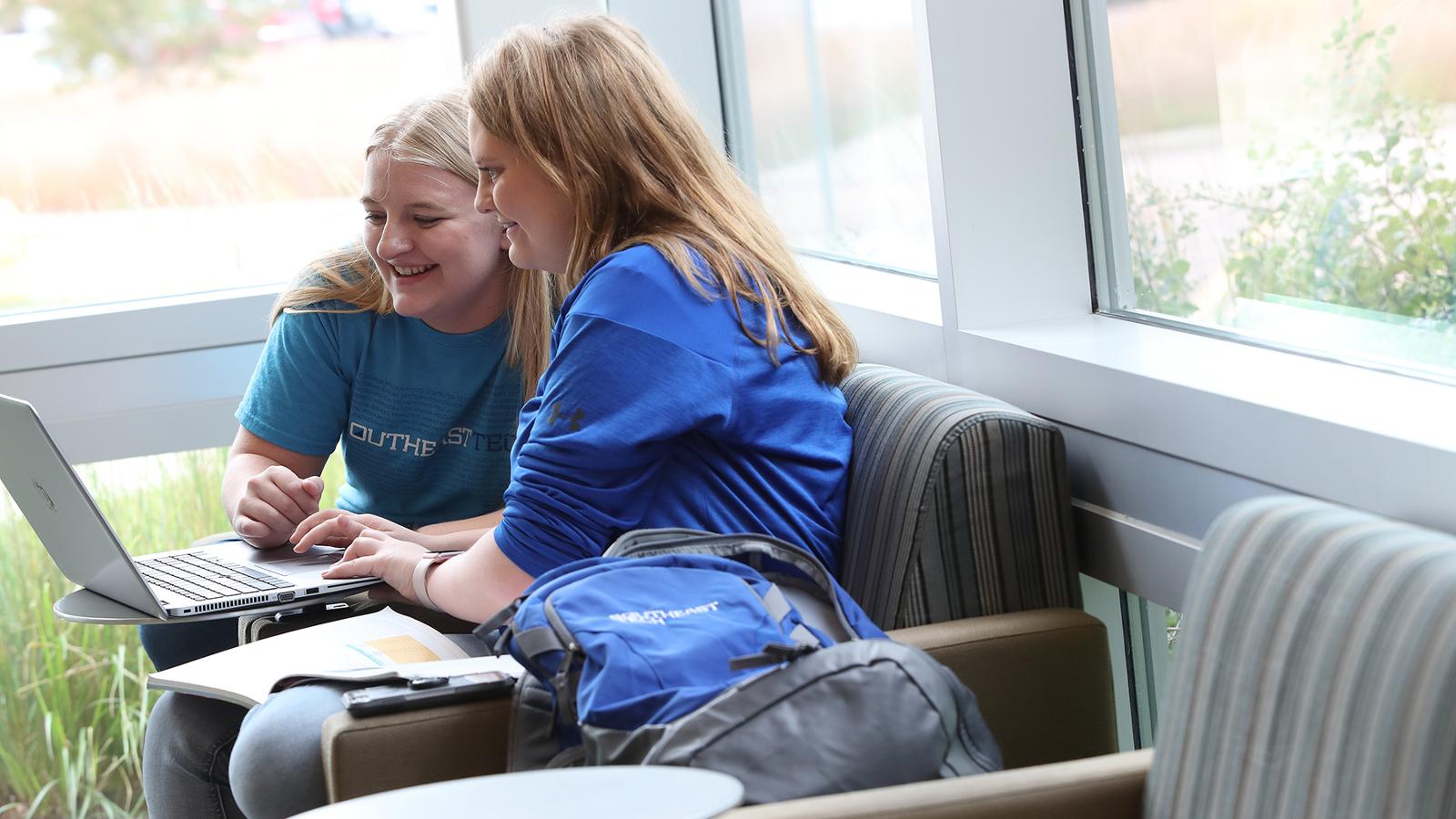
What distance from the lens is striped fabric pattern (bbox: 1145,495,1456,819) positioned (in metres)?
1.01

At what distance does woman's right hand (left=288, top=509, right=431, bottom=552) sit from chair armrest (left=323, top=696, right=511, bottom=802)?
0.63 metres

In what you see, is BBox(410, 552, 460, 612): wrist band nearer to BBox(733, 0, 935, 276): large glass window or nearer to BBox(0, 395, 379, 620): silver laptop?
BBox(0, 395, 379, 620): silver laptop

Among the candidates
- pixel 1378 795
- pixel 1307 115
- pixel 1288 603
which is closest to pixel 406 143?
pixel 1307 115

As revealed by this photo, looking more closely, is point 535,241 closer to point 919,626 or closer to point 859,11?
point 919,626

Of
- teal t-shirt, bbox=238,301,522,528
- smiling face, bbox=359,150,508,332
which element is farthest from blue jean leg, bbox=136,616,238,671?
smiling face, bbox=359,150,508,332

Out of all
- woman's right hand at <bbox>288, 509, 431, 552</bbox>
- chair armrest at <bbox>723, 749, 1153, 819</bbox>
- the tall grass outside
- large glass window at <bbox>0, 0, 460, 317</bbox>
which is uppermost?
large glass window at <bbox>0, 0, 460, 317</bbox>

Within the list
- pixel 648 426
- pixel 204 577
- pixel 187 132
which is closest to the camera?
pixel 648 426

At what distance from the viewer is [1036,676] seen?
5.40 feet

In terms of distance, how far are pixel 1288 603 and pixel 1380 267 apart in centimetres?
63

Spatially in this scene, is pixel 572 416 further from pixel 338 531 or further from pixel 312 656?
pixel 338 531

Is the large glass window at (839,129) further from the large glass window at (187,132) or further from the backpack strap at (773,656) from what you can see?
the backpack strap at (773,656)

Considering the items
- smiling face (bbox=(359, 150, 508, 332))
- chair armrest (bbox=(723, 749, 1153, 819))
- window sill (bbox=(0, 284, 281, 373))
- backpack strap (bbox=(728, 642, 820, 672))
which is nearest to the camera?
chair armrest (bbox=(723, 749, 1153, 819))

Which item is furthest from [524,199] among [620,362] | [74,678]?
[74,678]

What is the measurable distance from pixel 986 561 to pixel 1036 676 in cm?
16
